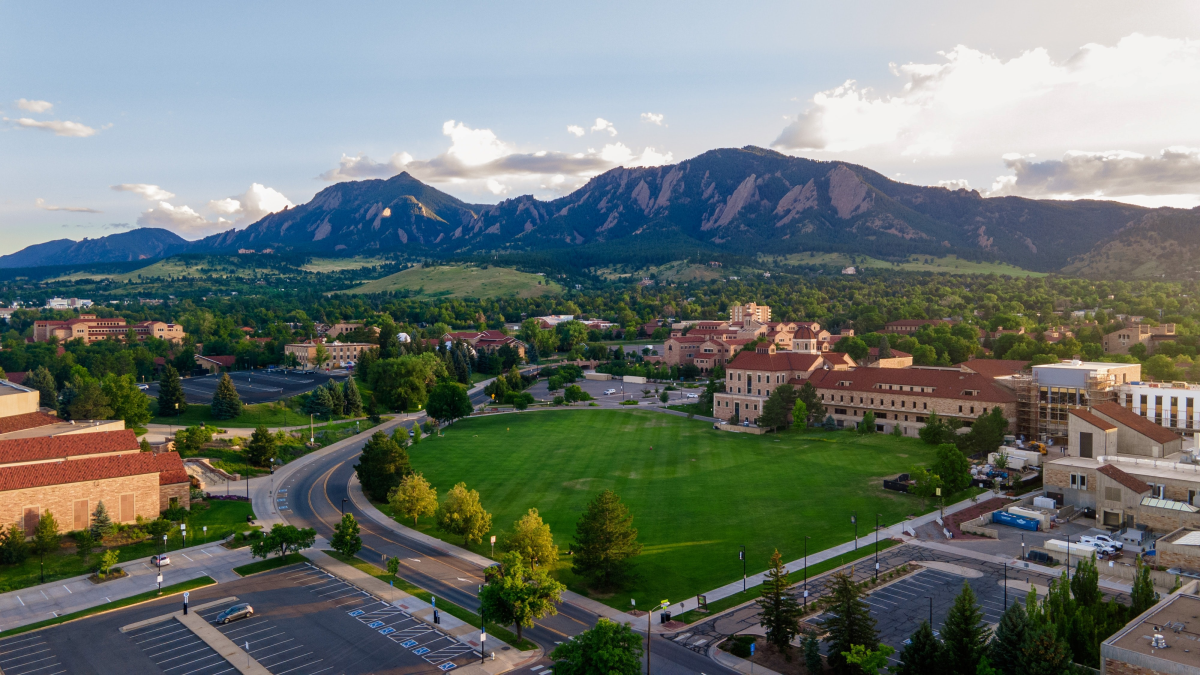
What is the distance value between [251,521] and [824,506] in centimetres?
4685

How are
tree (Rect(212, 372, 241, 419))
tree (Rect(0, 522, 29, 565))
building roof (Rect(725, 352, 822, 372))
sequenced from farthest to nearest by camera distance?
building roof (Rect(725, 352, 822, 372)), tree (Rect(212, 372, 241, 419)), tree (Rect(0, 522, 29, 565))

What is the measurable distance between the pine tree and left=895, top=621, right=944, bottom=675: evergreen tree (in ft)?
337

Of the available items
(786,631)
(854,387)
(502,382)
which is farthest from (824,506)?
(502,382)

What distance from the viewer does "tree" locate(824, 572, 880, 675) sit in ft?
109

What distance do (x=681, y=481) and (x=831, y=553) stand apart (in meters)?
21.9

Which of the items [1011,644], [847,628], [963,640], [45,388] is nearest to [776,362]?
[847,628]

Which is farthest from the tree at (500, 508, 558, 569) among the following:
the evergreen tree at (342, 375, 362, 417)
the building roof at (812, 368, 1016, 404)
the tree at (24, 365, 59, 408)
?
the tree at (24, 365, 59, 408)

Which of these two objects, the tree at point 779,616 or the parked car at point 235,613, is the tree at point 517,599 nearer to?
the tree at point 779,616

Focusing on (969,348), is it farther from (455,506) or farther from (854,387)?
(455,506)

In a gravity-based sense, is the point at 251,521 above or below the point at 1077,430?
below

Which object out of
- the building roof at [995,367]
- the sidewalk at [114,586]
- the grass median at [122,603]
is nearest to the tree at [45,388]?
the sidewalk at [114,586]

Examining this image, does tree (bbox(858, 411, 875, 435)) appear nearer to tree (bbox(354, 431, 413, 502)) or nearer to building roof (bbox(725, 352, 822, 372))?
building roof (bbox(725, 352, 822, 372))

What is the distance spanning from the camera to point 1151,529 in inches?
2106

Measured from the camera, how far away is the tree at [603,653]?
30.4 m
